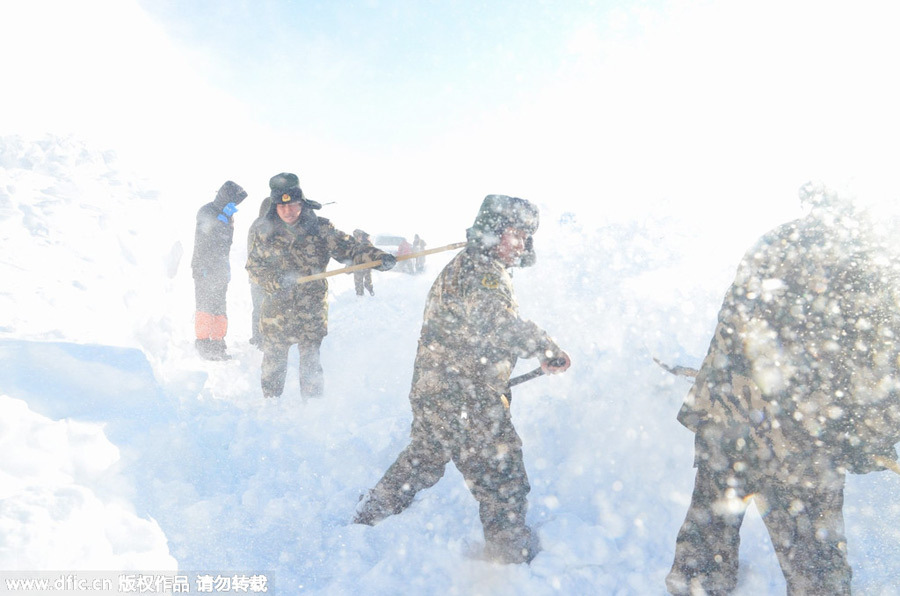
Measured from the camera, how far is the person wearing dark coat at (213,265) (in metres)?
5.02

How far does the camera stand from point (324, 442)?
3678 millimetres

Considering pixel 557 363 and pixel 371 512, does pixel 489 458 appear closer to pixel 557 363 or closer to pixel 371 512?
pixel 557 363

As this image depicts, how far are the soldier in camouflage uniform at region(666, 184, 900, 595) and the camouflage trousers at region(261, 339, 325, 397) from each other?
3.15 m

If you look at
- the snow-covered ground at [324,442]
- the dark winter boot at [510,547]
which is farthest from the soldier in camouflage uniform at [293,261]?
the dark winter boot at [510,547]

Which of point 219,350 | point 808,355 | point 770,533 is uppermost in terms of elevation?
point 808,355

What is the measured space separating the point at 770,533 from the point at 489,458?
4.40ft

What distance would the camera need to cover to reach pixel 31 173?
6707 mm

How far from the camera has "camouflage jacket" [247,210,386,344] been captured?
376 cm

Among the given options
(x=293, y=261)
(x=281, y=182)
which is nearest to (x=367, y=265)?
(x=293, y=261)

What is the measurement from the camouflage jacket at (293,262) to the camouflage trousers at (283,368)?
3.8 inches

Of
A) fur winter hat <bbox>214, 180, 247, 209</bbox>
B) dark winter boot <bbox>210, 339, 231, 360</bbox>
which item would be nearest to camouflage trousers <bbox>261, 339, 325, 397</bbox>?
dark winter boot <bbox>210, 339, 231, 360</bbox>

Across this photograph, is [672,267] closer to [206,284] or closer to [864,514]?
[864,514]

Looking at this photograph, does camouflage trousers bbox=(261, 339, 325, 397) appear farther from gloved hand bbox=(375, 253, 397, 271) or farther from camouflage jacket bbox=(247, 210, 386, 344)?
gloved hand bbox=(375, 253, 397, 271)

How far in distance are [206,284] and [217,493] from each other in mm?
2821
